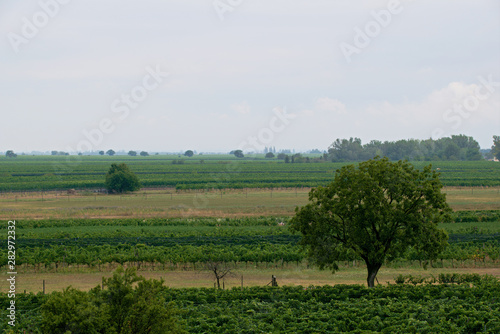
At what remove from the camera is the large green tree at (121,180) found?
243ft

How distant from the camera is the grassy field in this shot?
170 ft

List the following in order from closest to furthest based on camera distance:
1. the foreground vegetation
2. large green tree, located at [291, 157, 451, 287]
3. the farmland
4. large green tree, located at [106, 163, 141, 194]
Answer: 1. the foreground vegetation
2. the farmland
3. large green tree, located at [291, 157, 451, 287]
4. large green tree, located at [106, 163, 141, 194]

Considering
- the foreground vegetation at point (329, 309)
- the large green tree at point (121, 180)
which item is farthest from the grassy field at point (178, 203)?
the foreground vegetation at point (329, 309)

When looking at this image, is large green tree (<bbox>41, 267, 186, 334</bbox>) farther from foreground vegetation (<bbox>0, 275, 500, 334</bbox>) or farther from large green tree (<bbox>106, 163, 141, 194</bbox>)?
large green tree (<bbox>106, 163, 141, 194</bbox>)

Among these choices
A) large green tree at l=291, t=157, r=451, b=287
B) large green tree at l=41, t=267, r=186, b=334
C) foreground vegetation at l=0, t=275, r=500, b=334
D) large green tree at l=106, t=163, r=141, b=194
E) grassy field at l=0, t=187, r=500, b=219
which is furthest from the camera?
large green tree at l=106, t=163, r=141, b=194

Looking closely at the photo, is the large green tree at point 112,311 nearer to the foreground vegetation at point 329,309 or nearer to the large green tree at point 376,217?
the foreground vegetation at point 329,309

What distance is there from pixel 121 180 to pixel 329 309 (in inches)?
2316

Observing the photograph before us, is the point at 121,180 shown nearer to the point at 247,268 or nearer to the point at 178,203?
the point at 178,203

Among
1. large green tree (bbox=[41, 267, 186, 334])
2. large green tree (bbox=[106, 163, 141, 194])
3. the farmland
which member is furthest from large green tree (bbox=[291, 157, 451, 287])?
large green tree (bbox=[106, 163, 141, 194])

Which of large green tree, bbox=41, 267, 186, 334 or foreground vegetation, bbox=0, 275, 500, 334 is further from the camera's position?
foreground vegetation, bbox=0, 275, 500, 334

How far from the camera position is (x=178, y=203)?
61.2 m

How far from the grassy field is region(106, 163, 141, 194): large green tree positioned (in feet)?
5.95

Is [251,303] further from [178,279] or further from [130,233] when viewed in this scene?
[130,233]

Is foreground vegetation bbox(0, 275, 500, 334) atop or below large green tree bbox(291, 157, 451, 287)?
below
